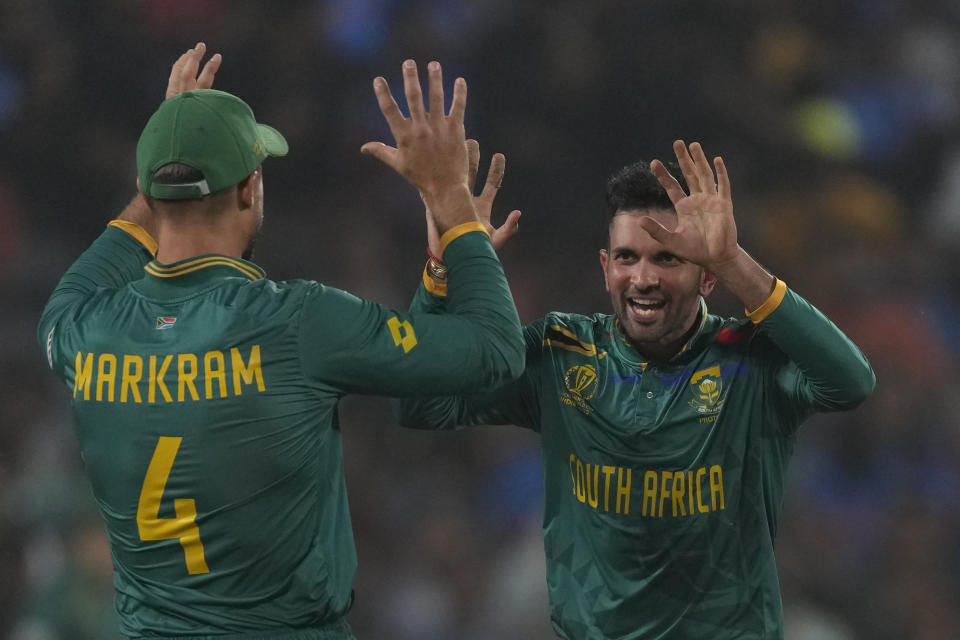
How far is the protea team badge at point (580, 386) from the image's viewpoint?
136 inches

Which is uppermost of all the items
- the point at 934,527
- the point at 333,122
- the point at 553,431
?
the point at 333,122

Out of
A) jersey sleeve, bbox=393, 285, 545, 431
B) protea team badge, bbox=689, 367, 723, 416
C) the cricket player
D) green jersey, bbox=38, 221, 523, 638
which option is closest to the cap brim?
green jersey, bbox=38, 221, 523, 638

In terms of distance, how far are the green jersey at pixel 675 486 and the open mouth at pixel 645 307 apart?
16 centimetres

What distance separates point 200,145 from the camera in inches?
102

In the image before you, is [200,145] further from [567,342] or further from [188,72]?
[567,342]

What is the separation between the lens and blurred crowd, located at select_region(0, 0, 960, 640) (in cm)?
655

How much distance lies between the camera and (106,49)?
7355 millimetres

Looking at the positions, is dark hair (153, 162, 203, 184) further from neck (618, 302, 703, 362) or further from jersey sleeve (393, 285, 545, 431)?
neck (618, 302, 703, 362)

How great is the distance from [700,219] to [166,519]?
1500 millimetres

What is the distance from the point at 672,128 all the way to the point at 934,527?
9.30ft

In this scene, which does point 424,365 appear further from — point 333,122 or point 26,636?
point 333,122

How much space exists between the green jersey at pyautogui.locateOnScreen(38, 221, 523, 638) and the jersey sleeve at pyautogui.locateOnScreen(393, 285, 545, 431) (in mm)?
777

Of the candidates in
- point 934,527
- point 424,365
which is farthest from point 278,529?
point 934,527

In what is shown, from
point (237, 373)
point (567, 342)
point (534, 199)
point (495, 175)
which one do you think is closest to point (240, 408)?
point (237, 373)
